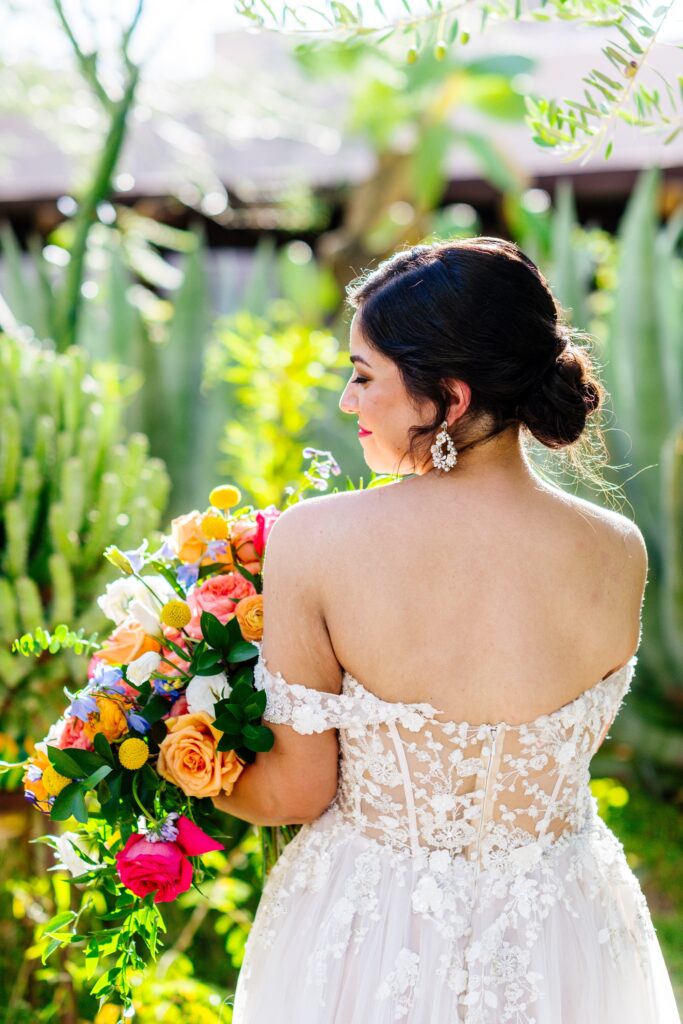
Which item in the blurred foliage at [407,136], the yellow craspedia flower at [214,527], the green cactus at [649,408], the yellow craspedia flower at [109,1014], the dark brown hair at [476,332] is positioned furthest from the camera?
the blurred foliage at [407,136]

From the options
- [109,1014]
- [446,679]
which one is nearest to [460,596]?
[446,679]

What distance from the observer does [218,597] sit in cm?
170

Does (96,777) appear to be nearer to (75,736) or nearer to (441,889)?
(75,736)

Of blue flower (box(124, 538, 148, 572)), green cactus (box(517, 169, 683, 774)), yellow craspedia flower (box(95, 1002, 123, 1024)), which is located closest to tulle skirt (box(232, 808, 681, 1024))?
blue flower (box(124, 538, 148, 572))

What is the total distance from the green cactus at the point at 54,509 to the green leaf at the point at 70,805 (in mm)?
1079

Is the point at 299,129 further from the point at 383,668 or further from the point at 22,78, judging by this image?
the point at 383,668

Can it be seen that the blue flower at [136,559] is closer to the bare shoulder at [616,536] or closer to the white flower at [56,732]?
the white flower at [56,732]

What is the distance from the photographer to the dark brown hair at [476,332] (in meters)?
1.55

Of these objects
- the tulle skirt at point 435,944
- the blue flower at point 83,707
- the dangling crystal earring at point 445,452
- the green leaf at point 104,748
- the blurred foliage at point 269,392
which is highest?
the dangling crystal earring at point 445,452

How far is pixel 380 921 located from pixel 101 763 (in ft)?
1.61

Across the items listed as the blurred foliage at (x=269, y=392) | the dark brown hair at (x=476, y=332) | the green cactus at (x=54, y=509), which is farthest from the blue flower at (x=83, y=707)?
the blurred foliage at (x=269, y=392)

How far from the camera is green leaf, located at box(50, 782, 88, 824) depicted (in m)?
1.61

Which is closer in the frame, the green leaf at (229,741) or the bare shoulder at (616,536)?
the green leaf at (229,741)

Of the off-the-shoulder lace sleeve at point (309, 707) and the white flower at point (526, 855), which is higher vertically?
the off-the-shoulder lace sleeve at point (309, 707)
